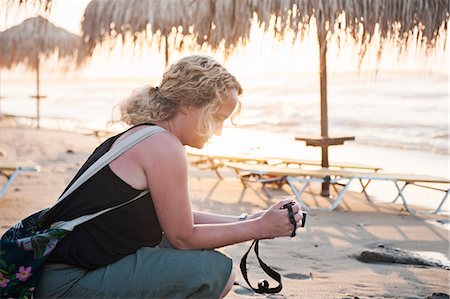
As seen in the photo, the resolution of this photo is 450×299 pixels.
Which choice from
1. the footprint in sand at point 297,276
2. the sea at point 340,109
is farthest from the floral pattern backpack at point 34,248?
the sea at point 340,109

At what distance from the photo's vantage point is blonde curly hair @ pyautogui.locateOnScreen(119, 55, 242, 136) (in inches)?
85.9

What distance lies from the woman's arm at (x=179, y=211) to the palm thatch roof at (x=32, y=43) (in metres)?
13.8

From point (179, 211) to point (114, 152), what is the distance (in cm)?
28

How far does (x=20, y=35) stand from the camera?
15508 mm

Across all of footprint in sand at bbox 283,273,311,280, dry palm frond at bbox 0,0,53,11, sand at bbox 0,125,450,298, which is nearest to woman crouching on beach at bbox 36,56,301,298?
sand at bbox 0,125,450,298

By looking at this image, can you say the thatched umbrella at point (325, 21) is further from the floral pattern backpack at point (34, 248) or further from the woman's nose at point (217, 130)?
the floral pattern backpack at point (34, 248)

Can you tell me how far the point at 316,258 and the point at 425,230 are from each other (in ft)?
5.41

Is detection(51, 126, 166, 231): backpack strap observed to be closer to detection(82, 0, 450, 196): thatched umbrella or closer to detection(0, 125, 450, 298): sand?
detection(0, 125, 450, 298): sand

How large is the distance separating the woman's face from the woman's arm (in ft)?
0.44

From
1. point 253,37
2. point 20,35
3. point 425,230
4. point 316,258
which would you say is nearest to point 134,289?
point 316,258

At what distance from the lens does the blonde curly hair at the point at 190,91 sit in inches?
85.9

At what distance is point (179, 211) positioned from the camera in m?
2.14

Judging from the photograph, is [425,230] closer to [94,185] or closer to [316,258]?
[316,258]

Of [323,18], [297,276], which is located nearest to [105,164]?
[297,276]
